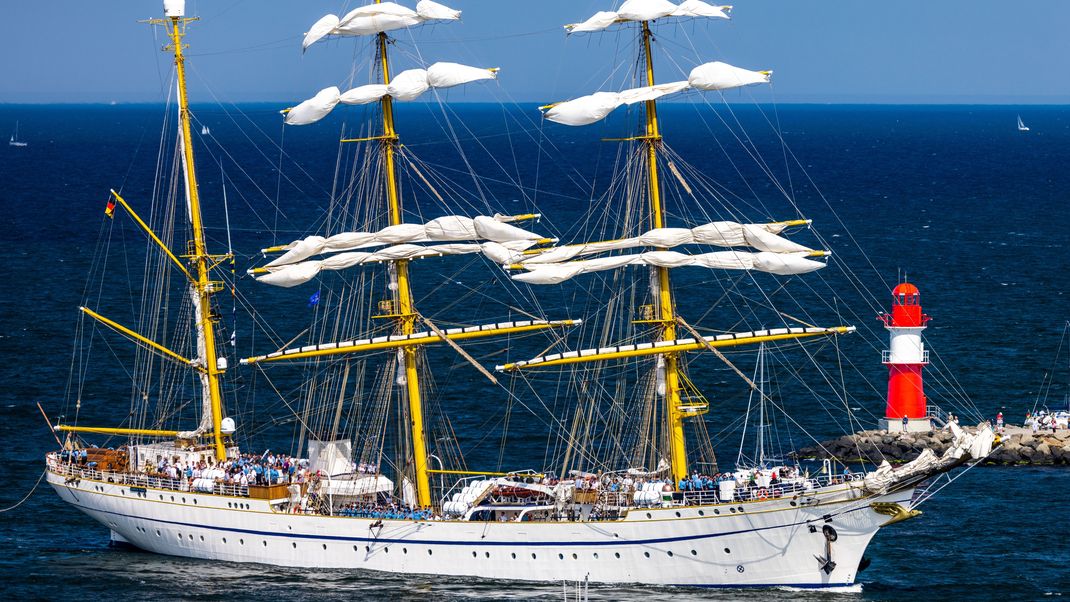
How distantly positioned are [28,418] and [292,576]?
3225 centimetres

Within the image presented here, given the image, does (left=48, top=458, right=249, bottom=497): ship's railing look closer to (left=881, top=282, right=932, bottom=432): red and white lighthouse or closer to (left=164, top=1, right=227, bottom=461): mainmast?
(left=164, top=1, right=227, bottom=461): mainmast

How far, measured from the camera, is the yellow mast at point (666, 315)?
73.1 meters

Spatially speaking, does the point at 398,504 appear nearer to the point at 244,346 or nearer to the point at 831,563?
the point at 831,563

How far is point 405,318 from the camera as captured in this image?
7700cm

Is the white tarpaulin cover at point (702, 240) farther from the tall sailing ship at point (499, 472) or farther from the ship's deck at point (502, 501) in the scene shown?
the ship's deck at point (502, 501)

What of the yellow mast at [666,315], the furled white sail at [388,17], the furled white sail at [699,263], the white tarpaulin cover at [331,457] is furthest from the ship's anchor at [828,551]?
the furled white sail at [388,17]

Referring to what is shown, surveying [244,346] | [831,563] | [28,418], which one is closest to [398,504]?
[831,563]

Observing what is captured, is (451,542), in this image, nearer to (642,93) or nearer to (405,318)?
(405,318)

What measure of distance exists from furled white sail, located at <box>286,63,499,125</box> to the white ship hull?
17.0 meters

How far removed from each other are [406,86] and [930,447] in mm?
32312

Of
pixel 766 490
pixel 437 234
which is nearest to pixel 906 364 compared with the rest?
pixel 766 490

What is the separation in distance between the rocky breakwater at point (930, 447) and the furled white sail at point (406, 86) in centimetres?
2607

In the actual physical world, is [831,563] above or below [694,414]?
below

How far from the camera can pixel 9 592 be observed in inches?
2795
